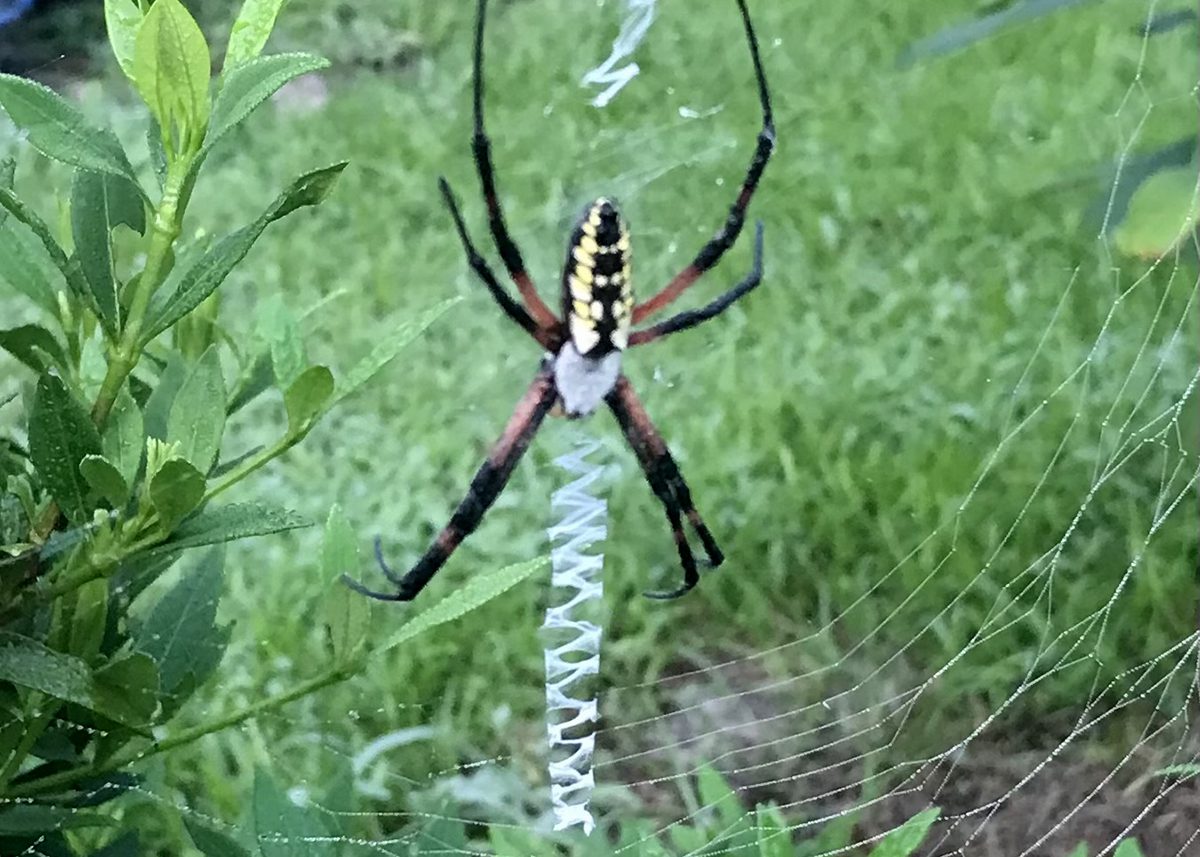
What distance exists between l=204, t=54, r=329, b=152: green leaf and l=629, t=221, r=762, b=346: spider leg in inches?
9.5

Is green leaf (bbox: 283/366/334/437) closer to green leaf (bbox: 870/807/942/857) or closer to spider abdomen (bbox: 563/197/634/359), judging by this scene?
spider abdomen (bbox: 563/197/634/359)

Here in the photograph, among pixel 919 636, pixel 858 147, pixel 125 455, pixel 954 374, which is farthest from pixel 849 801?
pixel 125 455

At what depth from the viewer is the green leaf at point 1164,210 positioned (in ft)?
1.83

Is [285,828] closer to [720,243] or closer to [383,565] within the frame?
[383,565]

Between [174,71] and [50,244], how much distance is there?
6 centimetres

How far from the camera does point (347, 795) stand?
573 mm

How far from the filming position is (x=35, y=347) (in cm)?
41

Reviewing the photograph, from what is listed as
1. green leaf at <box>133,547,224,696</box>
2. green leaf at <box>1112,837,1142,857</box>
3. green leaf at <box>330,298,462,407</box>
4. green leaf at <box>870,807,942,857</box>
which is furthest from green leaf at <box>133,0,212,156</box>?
green leaf at <box>1112,837,1142,857</box>

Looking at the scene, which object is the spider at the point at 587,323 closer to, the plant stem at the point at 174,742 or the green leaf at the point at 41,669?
the plant stem at the point at 174,742

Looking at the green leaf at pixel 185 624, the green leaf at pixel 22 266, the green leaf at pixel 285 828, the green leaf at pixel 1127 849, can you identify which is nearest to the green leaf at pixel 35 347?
the green leaf at pixel 22 266

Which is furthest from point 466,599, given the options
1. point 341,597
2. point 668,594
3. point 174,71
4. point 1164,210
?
point 1164,210

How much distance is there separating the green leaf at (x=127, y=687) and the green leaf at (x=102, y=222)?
100 millimetres

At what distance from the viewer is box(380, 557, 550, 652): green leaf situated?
0.48 metres

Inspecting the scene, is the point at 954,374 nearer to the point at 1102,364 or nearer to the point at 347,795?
the point at 1102,364
